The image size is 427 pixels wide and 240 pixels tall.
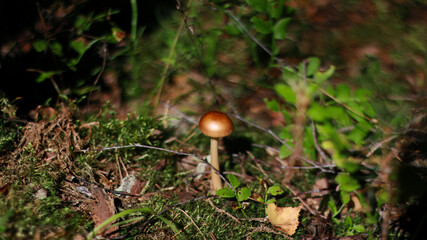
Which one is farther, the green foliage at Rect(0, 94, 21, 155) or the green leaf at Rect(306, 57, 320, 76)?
the green leaf at Rect(306, 57, 320, 76)

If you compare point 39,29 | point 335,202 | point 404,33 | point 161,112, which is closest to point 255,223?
point 335,202

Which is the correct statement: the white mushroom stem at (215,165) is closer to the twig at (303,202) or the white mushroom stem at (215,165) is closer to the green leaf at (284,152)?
the green leaf at (284,152)

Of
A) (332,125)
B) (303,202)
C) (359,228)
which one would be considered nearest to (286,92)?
(332,125)

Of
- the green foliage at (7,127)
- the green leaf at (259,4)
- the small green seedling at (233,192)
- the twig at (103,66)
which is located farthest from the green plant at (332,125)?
the green foliage at (7,127)

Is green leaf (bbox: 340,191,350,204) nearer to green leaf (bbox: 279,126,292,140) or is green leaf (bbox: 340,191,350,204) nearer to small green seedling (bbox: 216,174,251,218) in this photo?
green leaf (bbox: 279,126,292,140)

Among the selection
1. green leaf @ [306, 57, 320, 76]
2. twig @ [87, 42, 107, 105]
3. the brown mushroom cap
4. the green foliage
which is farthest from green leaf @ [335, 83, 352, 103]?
the green foliage

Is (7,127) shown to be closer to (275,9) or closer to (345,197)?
(275,9)
